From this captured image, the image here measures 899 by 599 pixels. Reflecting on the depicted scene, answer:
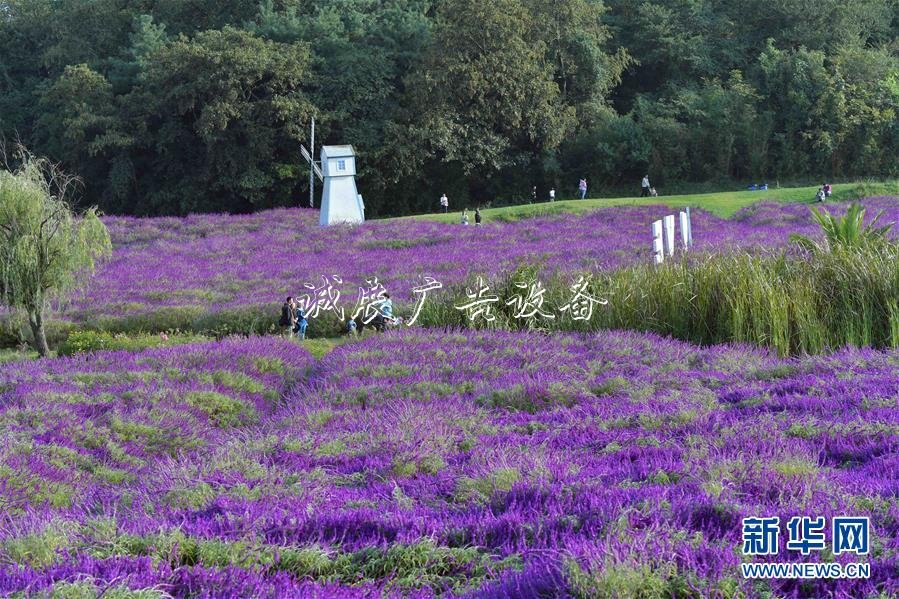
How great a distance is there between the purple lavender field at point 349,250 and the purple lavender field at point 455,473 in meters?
8.38

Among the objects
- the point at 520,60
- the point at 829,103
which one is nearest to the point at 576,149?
the point at 520,60

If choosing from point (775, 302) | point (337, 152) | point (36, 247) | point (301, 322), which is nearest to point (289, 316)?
point (301, 322)

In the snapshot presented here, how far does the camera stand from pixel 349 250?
30.5m

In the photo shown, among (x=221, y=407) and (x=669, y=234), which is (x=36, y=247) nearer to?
(x=221, y=407)

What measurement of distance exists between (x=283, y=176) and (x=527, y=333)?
41695 mm

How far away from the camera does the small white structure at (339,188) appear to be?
139 ft

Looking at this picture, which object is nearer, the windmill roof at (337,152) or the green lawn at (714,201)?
the green lawn at (714,201)

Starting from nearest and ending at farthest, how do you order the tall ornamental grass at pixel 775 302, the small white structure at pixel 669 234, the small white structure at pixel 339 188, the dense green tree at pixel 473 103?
the tall ornamental grass at pixel 775 302 < the small white structure at pixel 669 234 < the small white structure at pixel 339 188 < the dense green tree at pixel 473 103

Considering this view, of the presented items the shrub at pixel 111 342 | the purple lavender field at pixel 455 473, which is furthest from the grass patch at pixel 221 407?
the shrub at pixel 111 342

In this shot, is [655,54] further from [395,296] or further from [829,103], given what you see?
[395,296]

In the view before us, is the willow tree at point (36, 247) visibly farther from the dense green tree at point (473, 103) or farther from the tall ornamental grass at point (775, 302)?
the dense green tree at point (473, 103)

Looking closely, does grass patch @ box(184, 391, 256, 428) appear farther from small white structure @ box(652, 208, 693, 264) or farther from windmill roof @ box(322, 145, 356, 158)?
windmill roof @ box(322, 145, 356, 158)

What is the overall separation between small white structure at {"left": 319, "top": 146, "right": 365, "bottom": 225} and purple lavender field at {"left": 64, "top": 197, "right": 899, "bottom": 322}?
7.51 ft

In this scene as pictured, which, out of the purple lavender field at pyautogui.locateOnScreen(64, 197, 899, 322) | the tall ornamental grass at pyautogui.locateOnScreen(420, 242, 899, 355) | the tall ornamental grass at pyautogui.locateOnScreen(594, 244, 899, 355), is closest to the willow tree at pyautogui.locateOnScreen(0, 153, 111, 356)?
the purple lavender field at pyautogui.locateOnScreen(64, 197, 899, 322)
